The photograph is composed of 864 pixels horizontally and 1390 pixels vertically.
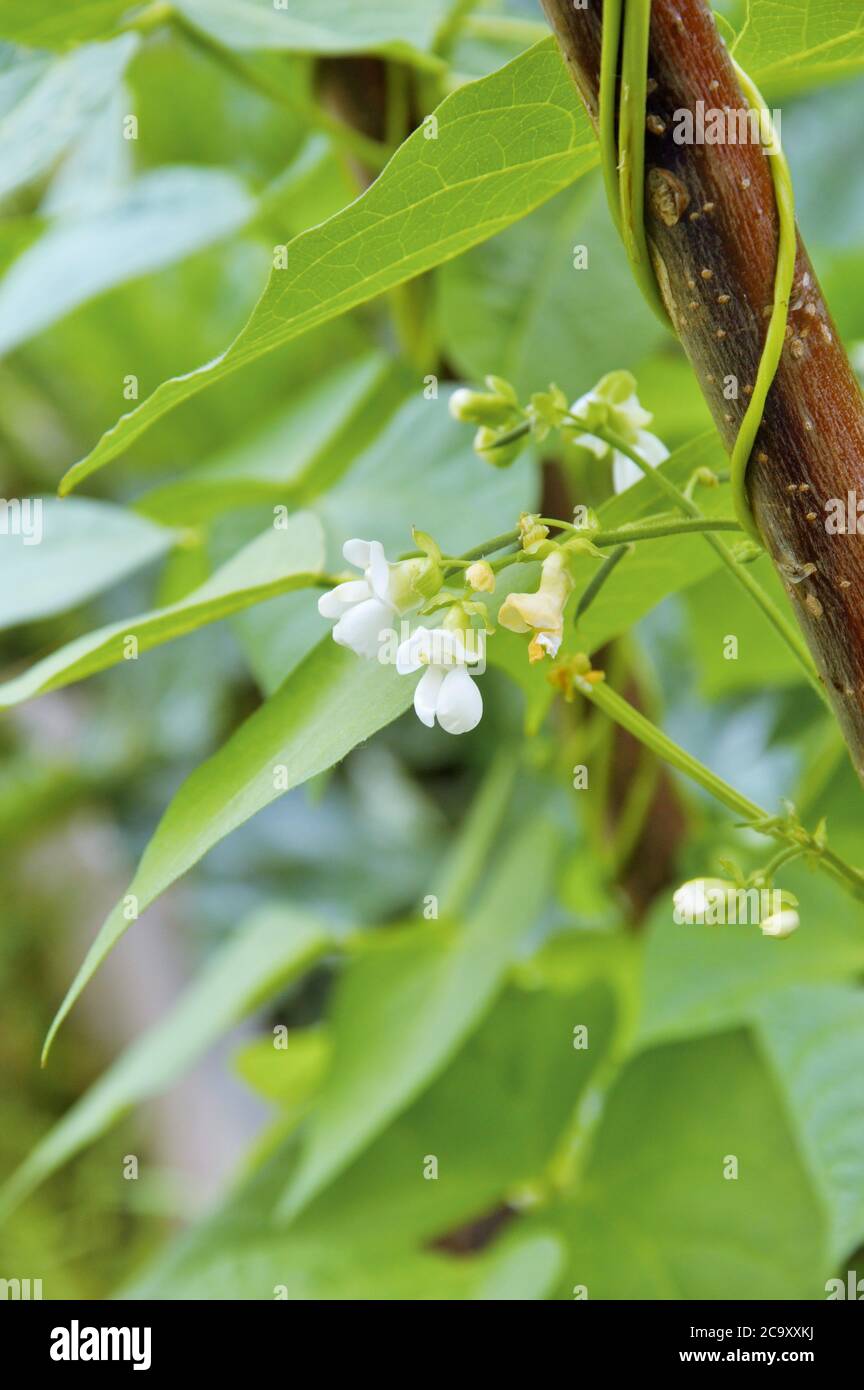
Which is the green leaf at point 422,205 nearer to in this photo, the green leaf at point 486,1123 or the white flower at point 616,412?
the white flower at point 616,412

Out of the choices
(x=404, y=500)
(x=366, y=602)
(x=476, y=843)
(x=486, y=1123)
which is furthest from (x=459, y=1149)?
(x=366, y=602)

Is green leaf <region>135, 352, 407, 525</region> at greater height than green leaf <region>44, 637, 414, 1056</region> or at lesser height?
greater

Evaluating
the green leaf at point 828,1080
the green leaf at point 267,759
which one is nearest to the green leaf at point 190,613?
the green leaf at point 267,759

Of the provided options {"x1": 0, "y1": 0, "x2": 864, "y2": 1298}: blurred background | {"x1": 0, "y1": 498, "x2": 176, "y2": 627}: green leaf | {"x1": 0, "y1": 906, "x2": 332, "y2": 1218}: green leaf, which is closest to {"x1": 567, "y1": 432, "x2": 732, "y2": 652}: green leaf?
{"x1": 0, "y1": 0, "x2": 864, "y2": 1298}: blurred background

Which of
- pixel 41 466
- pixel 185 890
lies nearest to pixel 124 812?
pixel 185 890

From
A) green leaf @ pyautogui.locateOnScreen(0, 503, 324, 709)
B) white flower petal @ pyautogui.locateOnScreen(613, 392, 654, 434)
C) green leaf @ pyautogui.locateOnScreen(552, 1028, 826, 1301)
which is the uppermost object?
white flower petal @ pyautogui.locateOnScreen(613, 392, 654, 434)

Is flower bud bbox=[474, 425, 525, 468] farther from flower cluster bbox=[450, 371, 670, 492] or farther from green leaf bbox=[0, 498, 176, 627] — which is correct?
green leaf bbox=[0, 498, 176, 627]
